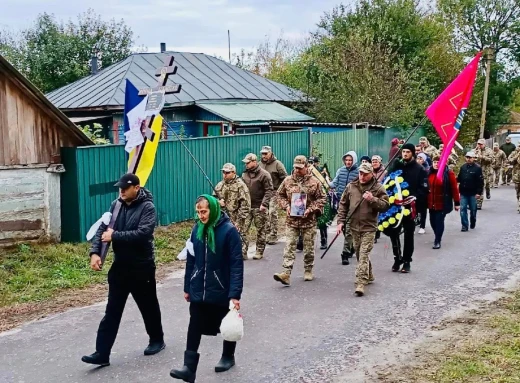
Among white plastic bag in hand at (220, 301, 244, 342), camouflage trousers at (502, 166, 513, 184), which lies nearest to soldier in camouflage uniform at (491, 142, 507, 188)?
camouflage trousers at (502, 166, 513, 184)

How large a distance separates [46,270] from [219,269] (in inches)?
196

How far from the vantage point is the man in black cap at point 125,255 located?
6023mm

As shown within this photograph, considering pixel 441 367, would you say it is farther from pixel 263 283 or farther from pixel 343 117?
pixel 343 117

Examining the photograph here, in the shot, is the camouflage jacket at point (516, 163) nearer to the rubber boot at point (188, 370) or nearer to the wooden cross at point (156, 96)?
the wooden cross at point (156, 96)

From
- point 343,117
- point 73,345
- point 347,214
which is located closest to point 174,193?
point 347,214

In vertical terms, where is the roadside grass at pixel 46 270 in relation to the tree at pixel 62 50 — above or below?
below

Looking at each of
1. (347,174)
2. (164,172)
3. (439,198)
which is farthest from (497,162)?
(164,172)

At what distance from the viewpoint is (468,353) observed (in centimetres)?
641

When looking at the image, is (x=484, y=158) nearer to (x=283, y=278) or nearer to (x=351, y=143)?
(x=351, y=143)

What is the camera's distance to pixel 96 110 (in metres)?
19.3

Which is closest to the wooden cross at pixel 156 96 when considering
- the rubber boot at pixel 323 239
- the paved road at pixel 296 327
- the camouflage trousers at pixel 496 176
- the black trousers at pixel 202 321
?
the paved road at pixel 296 327

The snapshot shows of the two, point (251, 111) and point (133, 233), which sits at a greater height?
point (251, 111)

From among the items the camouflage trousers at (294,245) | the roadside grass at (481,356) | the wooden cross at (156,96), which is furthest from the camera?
the camouflage trousers at (294,245)

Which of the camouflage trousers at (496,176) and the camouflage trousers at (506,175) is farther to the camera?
the camouflage trousers at (506,175)
